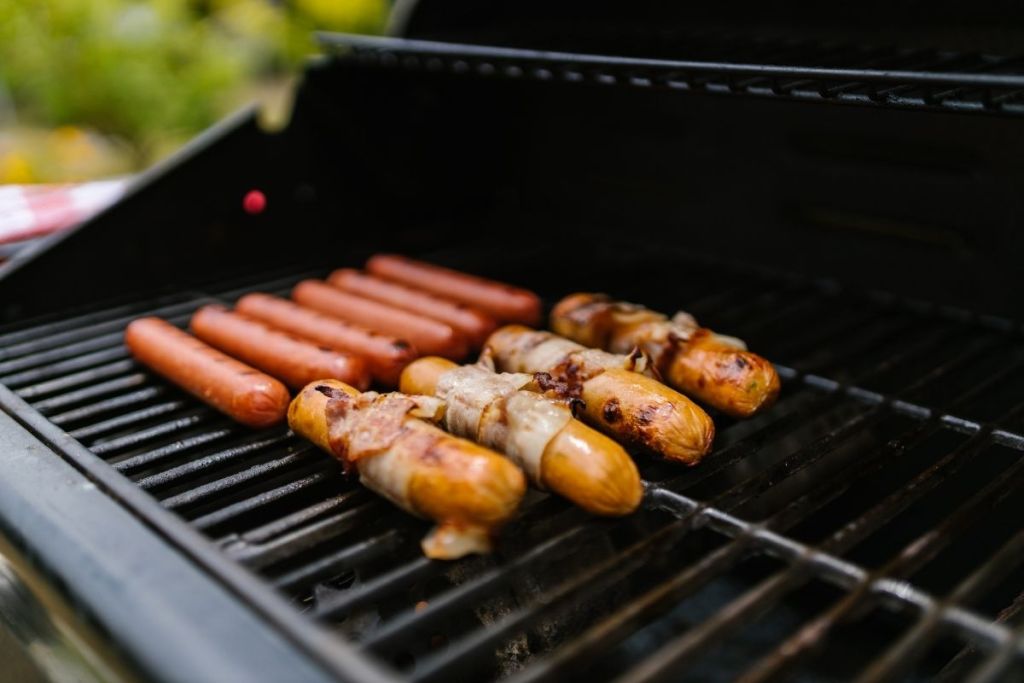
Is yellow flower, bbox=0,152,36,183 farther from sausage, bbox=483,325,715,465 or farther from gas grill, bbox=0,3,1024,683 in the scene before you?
sausage, bbox=483,325,715,465

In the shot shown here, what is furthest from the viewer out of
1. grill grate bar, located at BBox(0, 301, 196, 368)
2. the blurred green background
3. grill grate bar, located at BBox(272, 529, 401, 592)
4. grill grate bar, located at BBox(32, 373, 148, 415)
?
the blurred green background

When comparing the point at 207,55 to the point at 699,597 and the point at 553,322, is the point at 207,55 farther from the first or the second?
the point at 699,597

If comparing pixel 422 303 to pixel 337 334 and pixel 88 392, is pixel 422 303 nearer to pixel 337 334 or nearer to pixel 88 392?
pixel 337 334

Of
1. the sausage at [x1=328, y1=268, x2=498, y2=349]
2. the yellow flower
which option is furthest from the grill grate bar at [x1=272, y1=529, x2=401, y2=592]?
the yellow flower

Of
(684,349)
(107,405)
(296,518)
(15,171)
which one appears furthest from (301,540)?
(15,171)

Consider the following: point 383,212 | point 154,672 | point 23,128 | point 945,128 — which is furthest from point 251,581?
point 23,128

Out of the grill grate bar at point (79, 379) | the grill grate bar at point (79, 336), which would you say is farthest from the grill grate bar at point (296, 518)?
the grill grate bar at point (79, 336)

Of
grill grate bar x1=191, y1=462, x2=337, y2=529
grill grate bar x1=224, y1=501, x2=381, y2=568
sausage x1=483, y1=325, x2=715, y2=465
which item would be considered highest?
sausage x1=483, y1=325, x2=715, y2=465
